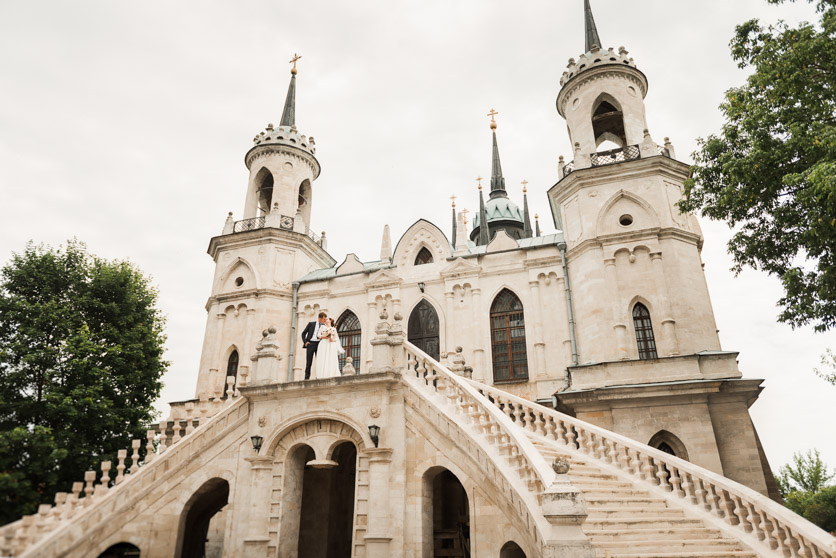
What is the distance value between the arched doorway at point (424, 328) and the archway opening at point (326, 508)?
6.20 metres

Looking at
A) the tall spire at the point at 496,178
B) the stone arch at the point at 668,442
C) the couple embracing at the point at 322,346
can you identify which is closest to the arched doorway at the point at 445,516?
the couple embracing at the point at 322,346

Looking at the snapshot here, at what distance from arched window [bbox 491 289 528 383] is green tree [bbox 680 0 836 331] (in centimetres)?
917

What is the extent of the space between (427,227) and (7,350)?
53.2ft

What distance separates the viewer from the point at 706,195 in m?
14.5

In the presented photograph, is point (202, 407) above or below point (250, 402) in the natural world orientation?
above

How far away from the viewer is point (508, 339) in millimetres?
21984

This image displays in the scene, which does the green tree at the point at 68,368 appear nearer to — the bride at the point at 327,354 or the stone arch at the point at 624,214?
the bride at the point at 327,354

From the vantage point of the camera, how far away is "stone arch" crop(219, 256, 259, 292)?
84.8 feet

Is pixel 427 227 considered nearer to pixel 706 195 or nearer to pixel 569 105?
pixel 569 105

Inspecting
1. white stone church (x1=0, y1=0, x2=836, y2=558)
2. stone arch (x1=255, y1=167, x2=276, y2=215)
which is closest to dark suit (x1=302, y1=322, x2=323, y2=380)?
white stone church (x1=0, y1=0, x2=836, y2=558)

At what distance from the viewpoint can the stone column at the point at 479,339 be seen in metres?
21.4

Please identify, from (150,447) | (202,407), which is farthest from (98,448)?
(202,407)

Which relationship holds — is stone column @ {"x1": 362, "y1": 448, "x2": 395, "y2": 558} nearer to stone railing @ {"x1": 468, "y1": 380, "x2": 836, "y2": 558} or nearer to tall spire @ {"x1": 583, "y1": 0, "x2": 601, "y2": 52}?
stone railing @ {"x1": 468, "y1": 380, "x2": 836, "y2": 558}

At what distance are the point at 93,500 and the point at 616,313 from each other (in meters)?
16.9
